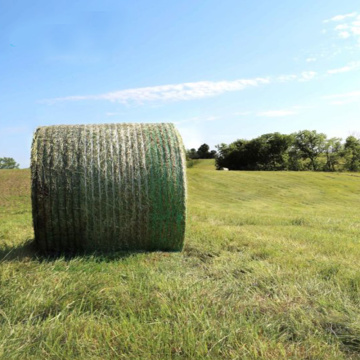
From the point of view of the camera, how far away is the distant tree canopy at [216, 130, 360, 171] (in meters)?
59.5

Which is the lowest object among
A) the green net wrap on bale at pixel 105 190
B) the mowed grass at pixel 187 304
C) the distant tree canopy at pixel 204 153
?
the mowed grass at pixel 187 304

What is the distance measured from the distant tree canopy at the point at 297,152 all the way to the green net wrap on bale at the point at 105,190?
5638 cm

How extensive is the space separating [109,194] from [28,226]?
12.5 ft

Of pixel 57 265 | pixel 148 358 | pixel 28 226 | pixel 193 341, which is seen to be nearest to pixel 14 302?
pixel 57 265

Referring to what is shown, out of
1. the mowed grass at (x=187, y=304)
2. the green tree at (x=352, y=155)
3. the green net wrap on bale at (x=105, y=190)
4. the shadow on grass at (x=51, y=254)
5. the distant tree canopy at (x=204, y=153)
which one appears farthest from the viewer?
the distant tree canopy at (x=204, y=153)

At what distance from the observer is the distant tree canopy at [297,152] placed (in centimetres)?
5953

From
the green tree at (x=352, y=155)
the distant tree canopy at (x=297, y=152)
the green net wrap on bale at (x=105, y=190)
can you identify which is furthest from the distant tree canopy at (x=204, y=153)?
the green net wrap on bale at (x=105, y=190)

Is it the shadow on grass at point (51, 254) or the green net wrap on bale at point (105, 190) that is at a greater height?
the green net wrap on bale at point (105, 190)

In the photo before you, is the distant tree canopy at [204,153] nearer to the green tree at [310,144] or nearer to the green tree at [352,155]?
Answer: the green tree at [310,144]

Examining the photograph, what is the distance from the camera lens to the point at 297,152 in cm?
6125

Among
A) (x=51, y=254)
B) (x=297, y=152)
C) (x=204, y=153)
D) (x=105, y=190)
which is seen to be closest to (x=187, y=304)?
(x=105, y=190)

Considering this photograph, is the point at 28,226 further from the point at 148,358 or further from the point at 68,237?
the point at 148,358

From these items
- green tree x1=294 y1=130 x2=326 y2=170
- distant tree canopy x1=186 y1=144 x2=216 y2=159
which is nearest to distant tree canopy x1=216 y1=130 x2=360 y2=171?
green tree x1=294 y1=130 x2=326 y2=170

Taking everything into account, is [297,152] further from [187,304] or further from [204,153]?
[187,304]
